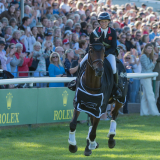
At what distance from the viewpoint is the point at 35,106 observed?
9180mm

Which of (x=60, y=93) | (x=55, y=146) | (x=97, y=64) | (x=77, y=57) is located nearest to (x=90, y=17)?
(x=77, y=57)

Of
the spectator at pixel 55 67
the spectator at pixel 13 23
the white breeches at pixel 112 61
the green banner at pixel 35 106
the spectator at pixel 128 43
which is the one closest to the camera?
the white breeches at pixel 112 61

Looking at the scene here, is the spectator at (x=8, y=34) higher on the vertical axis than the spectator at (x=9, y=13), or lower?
lower

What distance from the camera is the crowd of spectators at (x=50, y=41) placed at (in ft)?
34.1

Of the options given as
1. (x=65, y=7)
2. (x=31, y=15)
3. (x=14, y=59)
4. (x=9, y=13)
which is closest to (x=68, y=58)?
(x=14, y=59)

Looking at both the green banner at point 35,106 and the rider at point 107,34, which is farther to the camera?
the green banner at point 35,106

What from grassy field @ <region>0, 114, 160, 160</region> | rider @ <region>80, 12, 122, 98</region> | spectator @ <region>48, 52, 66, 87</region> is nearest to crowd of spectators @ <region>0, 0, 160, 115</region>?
spectator @ <region>48, 52, 66, 87</region>

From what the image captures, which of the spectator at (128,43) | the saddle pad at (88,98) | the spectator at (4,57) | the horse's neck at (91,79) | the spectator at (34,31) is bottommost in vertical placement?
the spectator at (128,43)

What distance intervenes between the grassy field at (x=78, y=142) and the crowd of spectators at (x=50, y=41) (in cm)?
167

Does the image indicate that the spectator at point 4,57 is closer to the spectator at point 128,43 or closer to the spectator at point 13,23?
the spectator at point 13,23

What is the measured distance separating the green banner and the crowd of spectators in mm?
516

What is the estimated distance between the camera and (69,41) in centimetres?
1335

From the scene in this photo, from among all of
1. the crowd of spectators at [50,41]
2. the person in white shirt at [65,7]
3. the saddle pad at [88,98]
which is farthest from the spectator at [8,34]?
the saddle pad at [88,98]

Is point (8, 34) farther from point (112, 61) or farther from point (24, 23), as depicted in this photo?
point (112, 61)
